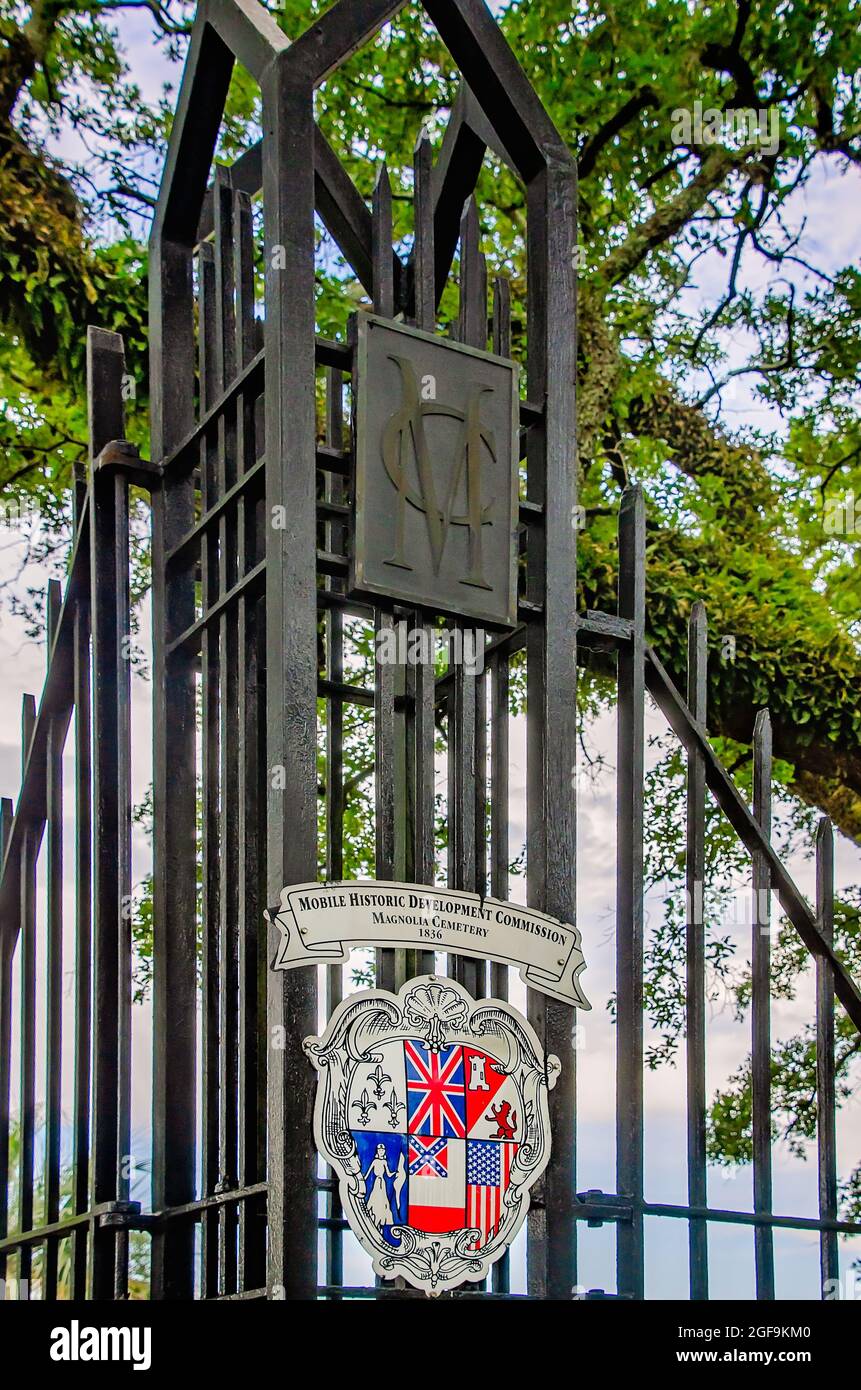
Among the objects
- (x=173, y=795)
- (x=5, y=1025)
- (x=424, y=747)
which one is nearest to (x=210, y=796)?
(x=173, y=795)

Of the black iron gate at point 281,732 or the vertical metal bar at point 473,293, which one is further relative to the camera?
the vertical metal bar at point 473,293

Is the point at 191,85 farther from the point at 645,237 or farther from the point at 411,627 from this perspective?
the point at 645,237

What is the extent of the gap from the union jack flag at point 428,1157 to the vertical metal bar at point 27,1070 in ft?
5.04

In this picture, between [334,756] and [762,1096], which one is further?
[762,1096]

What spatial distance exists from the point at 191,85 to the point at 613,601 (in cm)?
461

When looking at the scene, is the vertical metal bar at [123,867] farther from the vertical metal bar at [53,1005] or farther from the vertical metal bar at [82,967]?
the vertical metal bar at [53,1005]

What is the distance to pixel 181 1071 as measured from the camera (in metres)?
4.16

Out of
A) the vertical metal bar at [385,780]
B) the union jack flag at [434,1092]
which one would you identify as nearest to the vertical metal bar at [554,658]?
the union jack flag at [434,1092]

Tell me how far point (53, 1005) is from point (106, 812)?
1.70 ft

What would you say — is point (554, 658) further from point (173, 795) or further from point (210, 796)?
point (173, 795)

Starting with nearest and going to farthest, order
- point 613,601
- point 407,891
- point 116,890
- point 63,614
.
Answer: point 407,891 → point 116,890 → point 63,614 → point 613,601

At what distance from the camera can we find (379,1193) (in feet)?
11.4

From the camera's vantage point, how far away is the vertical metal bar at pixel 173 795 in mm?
4059
